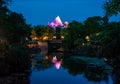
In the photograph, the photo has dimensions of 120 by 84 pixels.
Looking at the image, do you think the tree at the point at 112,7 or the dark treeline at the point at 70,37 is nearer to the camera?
the tree at the point at 112,7

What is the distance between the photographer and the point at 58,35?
11462 centimetres

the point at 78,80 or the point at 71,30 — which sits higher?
the point at 71,30

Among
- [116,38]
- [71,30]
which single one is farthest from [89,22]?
[116,38]

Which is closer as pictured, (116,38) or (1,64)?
(1,64)

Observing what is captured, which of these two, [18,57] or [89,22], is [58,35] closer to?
[89,22]

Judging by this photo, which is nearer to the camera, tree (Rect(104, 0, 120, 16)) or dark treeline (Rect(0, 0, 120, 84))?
tree (Rect(104, 0, 120, 16))

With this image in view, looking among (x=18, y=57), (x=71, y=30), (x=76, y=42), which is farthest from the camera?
(x=71, y=30)

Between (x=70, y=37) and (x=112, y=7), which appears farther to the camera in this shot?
(x=70, y=37)

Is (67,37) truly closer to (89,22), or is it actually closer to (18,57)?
(89,22)

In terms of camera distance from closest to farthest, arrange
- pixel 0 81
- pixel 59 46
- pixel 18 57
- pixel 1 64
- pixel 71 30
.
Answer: pixel 0 81, pixel 1 64, pixel 18 57, pixel 71 30, pixel 59 46

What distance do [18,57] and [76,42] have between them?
56797mm

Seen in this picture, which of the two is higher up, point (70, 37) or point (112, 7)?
point (70, 37)

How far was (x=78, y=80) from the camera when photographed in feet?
113

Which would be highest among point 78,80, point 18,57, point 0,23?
point 0,23
